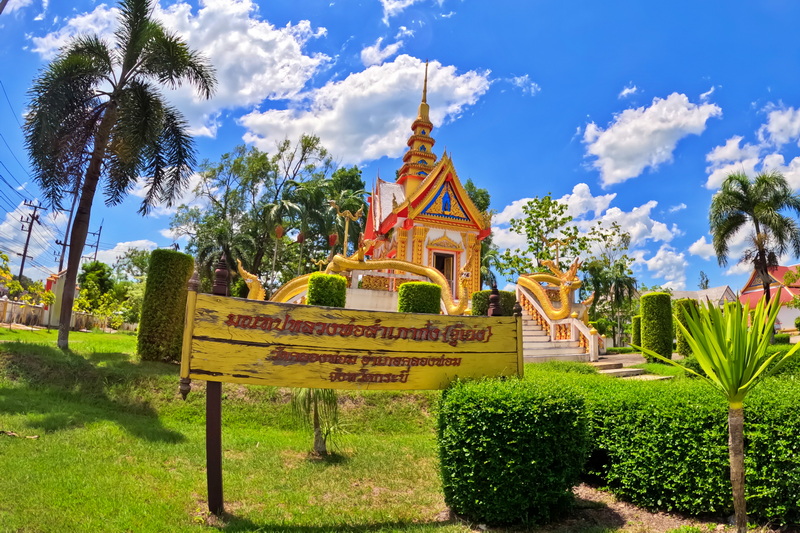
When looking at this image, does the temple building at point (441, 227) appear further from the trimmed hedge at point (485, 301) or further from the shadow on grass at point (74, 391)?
the shadow on grass at point (74, 391)

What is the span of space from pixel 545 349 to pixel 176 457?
459 inches

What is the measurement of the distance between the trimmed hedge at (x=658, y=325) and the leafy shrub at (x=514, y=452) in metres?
13.3

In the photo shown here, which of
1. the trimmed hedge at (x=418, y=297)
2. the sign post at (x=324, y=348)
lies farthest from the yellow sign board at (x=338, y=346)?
the trimmed hedge at (x=418, y=297)

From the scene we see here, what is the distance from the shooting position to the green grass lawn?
198 inches

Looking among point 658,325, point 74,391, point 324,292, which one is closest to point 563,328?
point 658,325

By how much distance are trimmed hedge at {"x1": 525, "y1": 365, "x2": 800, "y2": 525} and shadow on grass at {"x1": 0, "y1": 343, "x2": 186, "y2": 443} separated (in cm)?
611

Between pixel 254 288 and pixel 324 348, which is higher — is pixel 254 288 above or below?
above

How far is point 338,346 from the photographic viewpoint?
5.56 metres

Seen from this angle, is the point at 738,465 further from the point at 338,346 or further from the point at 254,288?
the point at 254,288

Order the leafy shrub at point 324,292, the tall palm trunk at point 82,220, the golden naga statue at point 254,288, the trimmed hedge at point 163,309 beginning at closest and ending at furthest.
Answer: the trimmed hedge at point 163,309 → the leafy shrub at point 324,292 → the tall palm trunk at point 82,220 → the golden naga statue at point 254,288

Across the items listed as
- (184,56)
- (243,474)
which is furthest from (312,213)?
(243,474)

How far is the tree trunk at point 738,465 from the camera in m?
4.27

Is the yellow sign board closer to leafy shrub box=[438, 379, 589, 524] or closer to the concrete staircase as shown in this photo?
leafy shrub box=[438, 379, 589, 524]

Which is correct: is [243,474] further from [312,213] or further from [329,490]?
[312,213]
